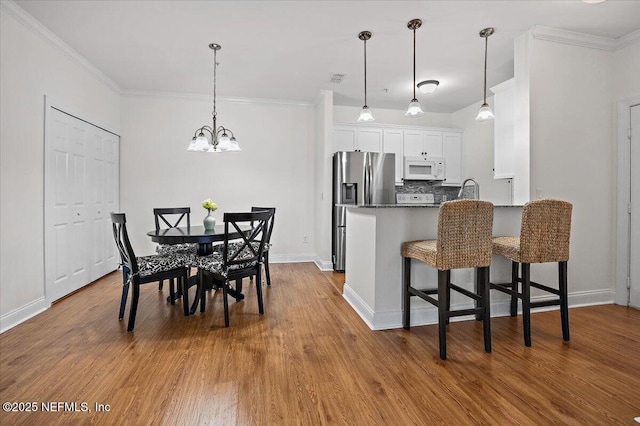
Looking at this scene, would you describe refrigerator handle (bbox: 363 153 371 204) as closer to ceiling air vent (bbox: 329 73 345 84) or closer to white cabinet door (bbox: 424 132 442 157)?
ceiling air vent (bbox: 329 73 345 84)

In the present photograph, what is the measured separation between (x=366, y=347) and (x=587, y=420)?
121 cm

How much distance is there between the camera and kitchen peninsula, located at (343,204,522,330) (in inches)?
98.7

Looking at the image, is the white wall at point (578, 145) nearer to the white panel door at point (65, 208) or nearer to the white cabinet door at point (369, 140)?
the white cabinet door at point (369, 140)

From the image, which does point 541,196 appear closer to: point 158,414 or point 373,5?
point 373,5

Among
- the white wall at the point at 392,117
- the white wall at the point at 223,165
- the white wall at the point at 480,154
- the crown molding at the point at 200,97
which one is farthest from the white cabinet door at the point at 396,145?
the crown molding at the point at 200,97

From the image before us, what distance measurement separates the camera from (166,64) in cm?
365

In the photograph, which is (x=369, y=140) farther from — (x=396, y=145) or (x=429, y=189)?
(x=429, y=189)

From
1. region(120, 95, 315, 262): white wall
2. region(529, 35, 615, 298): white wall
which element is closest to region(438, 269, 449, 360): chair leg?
region(529, 35, 615, 298): white wall

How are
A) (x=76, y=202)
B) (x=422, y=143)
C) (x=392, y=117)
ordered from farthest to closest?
1. (x=392, y=117)
2. (x=422, y=143)
3. (x=76, y=202)

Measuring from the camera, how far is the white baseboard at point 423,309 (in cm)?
252

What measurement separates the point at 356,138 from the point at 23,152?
411cm

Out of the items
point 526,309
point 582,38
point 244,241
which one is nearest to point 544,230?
point 526,309

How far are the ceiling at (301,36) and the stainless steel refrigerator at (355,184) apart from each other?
41.5 inches

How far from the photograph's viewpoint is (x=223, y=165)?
16.1 feet
